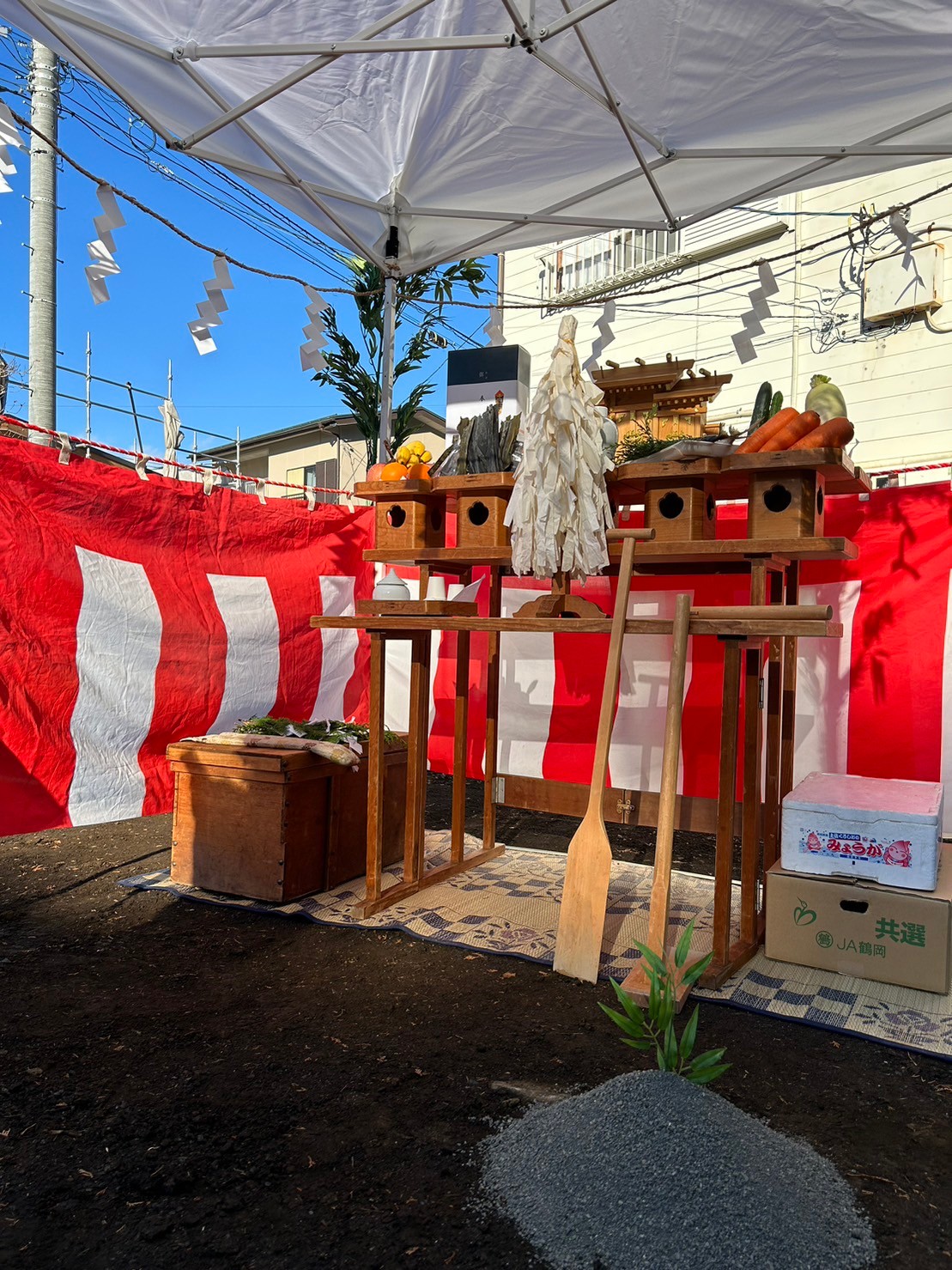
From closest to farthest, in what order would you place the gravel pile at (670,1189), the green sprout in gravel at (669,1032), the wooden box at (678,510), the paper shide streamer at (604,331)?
the gravel pile at (670,1189)
the green sprout in gravel at (669,1032)
the wooden box at (678,510)
the paper shide streamer at (604,331)

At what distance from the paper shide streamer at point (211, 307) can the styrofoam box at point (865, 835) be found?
4.04 metres

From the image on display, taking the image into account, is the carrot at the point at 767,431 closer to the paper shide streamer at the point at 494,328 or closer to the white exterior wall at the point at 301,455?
the paper shide streamer at the point at 494,328

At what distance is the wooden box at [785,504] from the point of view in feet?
10.6

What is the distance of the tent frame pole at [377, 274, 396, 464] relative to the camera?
525 cm

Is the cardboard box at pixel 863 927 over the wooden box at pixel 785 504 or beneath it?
beneath

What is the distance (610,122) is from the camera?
4320 millimetres

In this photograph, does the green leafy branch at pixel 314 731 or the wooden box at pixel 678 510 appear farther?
the green leafy branch at pixel 314 731

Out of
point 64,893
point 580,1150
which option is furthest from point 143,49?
point 580,1150

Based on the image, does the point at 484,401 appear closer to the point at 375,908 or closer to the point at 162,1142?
the point at 375,908

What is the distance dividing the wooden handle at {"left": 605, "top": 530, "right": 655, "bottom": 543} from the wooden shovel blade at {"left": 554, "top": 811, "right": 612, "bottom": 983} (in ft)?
3.52

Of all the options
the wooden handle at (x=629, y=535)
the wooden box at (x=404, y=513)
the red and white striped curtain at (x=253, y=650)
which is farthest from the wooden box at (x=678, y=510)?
the red and white striped curtain at (x=253, y=650)

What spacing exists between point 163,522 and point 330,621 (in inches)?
70.6

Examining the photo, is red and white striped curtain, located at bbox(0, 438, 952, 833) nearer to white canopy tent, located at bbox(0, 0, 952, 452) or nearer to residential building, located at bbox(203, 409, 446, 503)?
white canopy tent, located at bbox(0, 0, 952, 452)

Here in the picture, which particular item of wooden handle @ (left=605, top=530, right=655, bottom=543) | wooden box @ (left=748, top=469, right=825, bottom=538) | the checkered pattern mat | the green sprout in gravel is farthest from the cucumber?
the green sprout in gravel
